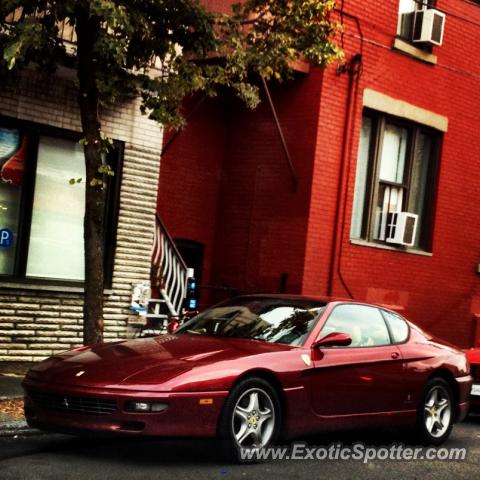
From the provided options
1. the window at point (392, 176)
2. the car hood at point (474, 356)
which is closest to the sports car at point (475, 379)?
the car hood at point (474, 356)

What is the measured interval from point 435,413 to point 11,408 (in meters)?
3.92

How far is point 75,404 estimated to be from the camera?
275 inches

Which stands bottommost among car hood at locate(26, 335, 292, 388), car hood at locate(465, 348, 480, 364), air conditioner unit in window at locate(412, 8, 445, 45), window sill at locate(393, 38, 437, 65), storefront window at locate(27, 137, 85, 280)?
car hood at locate(465, 348, 480, 364)

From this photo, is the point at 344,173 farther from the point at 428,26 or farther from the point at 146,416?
the point at 146,416

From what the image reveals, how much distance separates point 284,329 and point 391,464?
1.39 metres

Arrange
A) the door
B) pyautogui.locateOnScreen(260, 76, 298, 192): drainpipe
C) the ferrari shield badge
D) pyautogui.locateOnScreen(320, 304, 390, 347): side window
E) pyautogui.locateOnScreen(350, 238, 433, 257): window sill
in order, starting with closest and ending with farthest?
the ferrari shield badge
the door
pyautogui.locateOnScreen(320, 304, 390, 347): side window
pyautogui.locateOnScreen(260, 76, 298, 192): drainpipe
pyautogui.locateOnScreen(350, 238, 433, 257): window sill

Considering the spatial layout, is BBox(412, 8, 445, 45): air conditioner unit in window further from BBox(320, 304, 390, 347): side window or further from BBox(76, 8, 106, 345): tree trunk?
BBox(320, 304, 390, 347): side window

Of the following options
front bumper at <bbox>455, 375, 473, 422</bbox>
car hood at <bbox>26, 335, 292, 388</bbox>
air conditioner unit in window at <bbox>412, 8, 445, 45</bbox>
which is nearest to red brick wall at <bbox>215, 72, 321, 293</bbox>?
air conditioner unit in window at <bbox>412, 8, 445, 45</bbox>

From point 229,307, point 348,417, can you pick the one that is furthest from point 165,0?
point 348,417

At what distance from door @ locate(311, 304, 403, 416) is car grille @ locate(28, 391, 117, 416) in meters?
1.78

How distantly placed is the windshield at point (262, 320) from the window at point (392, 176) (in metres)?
7.77

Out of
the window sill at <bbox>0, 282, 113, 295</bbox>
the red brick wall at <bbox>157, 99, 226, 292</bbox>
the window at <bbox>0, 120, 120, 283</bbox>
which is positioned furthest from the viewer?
the red brick wall at <bbox>157, 99, 226, 292</bbox>

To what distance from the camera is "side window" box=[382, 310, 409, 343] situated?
29.8ft

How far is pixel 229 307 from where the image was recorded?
8.87 metres
